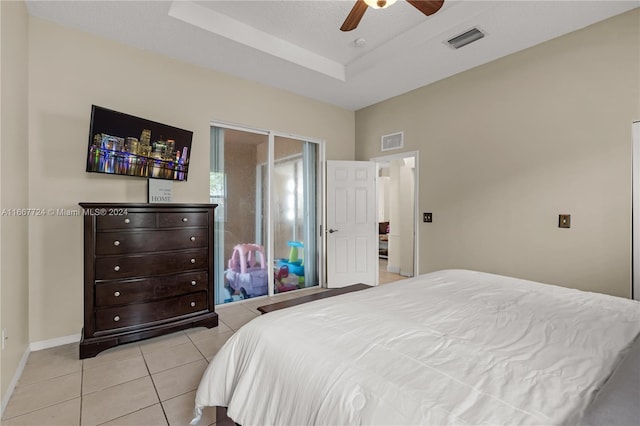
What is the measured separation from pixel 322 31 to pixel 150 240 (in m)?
2.62

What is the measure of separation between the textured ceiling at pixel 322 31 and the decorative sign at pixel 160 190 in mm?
1355

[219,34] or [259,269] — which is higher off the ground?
Answer: [219,34]

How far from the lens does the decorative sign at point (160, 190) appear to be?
3.00m

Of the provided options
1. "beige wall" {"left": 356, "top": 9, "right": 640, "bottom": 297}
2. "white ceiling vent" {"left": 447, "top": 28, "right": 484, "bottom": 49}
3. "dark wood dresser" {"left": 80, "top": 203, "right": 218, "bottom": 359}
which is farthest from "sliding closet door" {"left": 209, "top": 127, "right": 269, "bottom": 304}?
"white ceiling vent" {"left": 447, "top": 28, "right": 484, "bottom": 49}

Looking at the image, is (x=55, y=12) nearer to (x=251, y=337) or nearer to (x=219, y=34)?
(x=219, y=34)

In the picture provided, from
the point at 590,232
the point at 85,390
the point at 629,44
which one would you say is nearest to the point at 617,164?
the point at 590,232

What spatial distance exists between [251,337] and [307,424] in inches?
18.9

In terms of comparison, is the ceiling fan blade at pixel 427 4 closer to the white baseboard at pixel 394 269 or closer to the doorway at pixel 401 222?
the doorway at pixel 401 222

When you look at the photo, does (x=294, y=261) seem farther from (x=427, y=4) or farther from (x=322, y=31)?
(x=427, y=4)

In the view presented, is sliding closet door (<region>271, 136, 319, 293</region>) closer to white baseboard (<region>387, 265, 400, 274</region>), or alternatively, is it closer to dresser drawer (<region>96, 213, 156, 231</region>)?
dresser drawer (<region>96, 213, 156, 231</region>)

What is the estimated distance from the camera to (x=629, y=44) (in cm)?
250

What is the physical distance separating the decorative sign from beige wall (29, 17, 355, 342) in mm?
97

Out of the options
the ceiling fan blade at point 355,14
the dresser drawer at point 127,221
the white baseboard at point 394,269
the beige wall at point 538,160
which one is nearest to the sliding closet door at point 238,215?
the dresser drawer at point 127,221

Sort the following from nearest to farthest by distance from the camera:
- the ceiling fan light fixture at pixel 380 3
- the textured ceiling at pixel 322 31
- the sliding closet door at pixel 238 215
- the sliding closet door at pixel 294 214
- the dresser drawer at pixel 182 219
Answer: the ceiling fan light fixture at pixel 380 3
the textured ceiling at pixel 322 31
the dresser drawer at pixel 182 219
the sliding closet door at pixel 238 215
the sliding closet door at pixel 294 214
